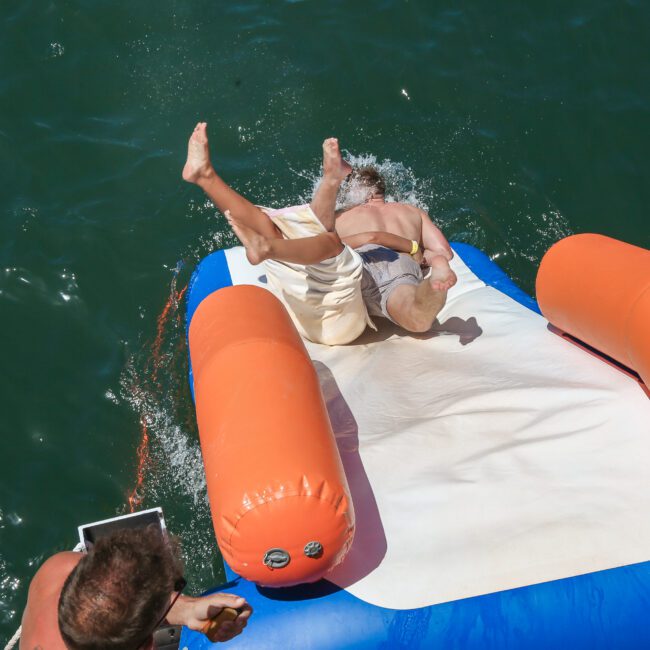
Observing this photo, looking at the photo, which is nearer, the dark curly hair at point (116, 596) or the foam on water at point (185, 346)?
the dark curly hair at point (116, 596)

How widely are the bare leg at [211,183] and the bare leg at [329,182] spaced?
0.88 feet

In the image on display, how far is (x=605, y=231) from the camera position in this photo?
5.21m

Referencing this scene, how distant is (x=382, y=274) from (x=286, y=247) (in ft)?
3.03

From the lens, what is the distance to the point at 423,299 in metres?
3.68

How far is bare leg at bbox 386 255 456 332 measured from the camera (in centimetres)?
Answer: 346

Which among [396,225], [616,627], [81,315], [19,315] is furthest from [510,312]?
[19,315]

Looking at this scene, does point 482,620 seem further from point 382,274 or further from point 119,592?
point 382,274

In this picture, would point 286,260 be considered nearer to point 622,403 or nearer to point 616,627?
point 622,403

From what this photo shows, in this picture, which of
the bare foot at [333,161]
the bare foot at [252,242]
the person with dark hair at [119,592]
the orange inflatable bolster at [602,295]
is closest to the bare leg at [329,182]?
the bare foot at [333,161]

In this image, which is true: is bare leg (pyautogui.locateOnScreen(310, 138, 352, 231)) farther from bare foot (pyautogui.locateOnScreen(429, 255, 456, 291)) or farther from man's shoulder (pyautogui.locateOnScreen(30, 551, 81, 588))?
man's shoulder (pyautogui.locateOnScreen(30, 551, 81, 588))

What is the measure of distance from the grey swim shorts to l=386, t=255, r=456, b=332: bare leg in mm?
68

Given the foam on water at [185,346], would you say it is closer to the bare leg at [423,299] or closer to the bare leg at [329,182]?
the bare leg at [423,299]

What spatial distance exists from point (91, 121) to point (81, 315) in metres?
1.60

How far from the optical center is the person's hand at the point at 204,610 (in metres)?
2.43
